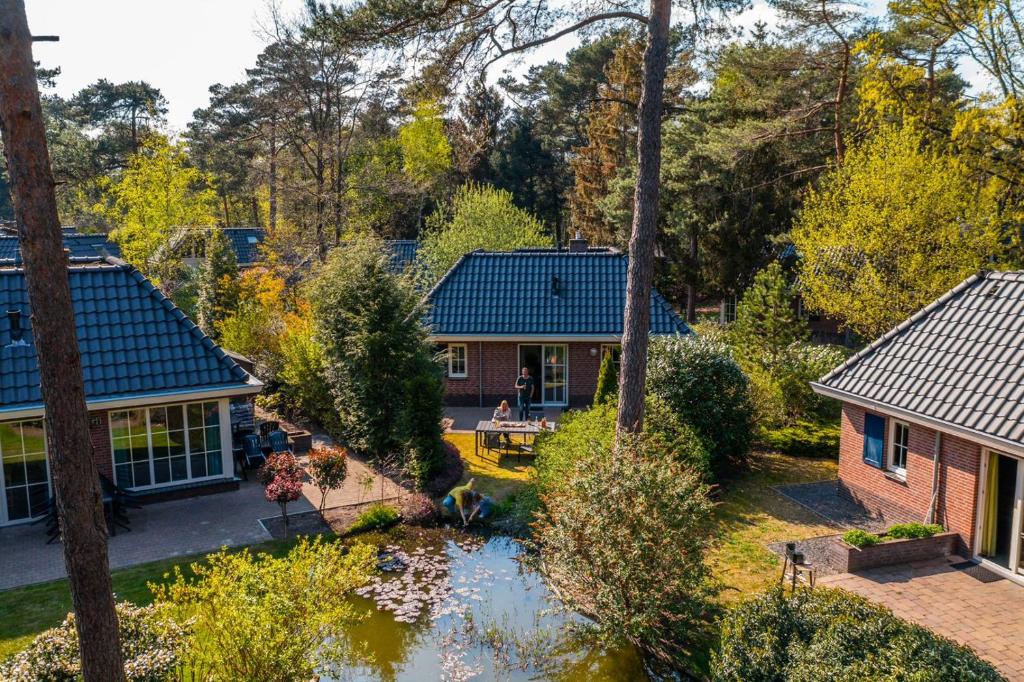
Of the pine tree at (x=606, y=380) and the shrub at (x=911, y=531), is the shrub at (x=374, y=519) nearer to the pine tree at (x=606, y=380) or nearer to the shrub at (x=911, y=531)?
the pine tree at (x=606, y=380)

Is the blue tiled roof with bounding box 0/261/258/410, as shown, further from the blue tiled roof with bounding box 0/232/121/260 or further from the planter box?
the blue tiled roof with bounding box 0/232/121/260

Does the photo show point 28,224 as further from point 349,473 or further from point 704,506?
point 349,473

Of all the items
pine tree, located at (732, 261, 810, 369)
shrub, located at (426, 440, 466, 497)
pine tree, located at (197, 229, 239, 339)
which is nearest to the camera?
shrub, located at (426, 440, 466, 497)

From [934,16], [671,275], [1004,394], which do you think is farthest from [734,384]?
[671,275]

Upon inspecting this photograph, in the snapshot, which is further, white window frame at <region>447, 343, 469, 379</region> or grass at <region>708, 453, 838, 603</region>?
white window frame at <region>447, 343, 469, 379</region>

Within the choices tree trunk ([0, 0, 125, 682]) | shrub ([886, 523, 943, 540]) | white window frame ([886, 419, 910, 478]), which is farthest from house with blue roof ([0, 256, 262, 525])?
white window frame ([886, 419, 910, 478])

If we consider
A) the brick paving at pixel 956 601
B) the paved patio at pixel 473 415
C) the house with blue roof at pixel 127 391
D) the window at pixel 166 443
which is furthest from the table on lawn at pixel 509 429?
the brick paving at pixel 956 601

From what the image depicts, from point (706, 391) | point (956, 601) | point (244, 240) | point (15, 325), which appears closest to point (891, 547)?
point (956, 601)
